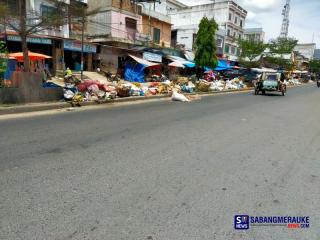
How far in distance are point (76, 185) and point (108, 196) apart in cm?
55

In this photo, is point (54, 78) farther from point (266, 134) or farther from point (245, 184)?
point (245, 184)

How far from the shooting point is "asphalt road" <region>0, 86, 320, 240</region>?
2.90 m

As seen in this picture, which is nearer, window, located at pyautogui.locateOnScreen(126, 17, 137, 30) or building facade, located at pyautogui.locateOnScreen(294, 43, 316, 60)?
window, located at pyautogui.locateOnScreen(126, 17, 137, 30)

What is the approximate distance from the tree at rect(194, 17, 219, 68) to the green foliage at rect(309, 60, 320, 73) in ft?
239

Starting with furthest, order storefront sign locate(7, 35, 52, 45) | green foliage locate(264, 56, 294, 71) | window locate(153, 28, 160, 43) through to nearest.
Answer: green foliage locate(264, 56, 294, 71)
window locate(153, 28, 160, 43)
storefront sign locate(7, 35, 52, 45)

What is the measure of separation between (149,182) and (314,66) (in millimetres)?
96984

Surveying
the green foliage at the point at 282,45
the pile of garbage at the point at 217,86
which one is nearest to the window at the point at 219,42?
the green foliage at the point at 282,45

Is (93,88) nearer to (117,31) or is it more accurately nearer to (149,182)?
(149,182)

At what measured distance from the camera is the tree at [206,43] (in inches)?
1034

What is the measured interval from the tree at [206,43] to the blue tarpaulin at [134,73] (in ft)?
19.0

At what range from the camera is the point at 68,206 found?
3205 millimetres

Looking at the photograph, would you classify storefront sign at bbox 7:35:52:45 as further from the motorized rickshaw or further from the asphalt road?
the motorized rickshaw

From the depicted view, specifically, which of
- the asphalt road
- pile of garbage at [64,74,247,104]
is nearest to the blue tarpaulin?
pile of garbage at [64,74,247,104]

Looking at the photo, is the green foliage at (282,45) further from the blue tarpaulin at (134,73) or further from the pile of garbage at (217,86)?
the blue tarpaulin at (134,73)
